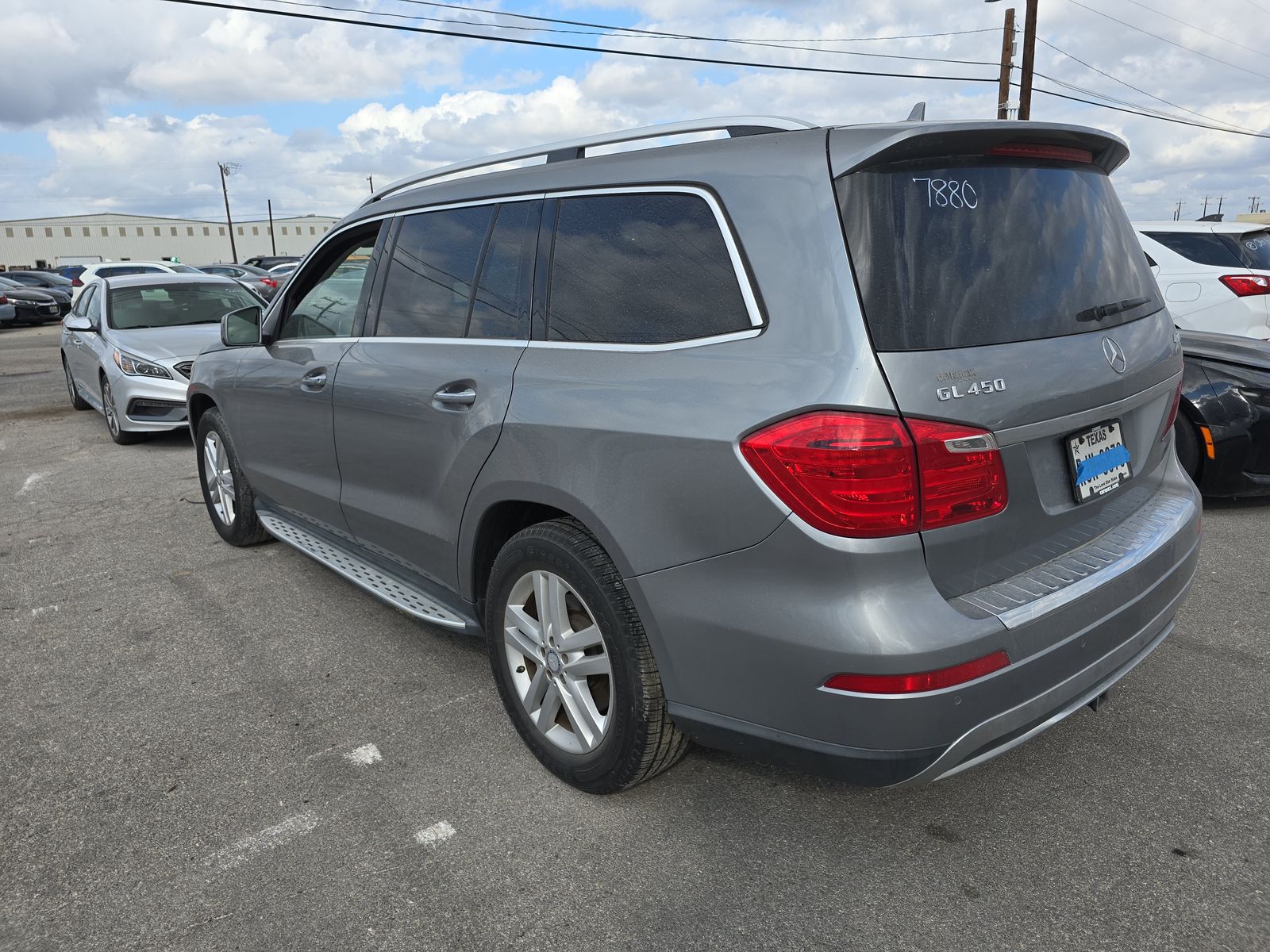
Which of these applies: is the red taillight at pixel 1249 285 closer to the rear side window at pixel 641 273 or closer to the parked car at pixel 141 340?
the rear side window at pixel 641 273

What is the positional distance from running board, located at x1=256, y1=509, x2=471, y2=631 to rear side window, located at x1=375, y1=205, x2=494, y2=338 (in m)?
0.96

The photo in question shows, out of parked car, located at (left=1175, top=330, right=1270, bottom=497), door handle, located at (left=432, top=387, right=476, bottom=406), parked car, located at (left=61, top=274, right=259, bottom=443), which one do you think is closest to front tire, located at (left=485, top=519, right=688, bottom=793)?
door handle, located at (left=432, top=387, right=476, bottom=406)

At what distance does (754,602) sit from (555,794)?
1084mm

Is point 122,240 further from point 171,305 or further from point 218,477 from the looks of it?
point 218,477

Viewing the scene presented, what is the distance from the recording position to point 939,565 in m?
2.02

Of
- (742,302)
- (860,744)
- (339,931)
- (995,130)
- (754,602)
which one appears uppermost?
(995,130)

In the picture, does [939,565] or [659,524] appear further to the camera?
[659,524]

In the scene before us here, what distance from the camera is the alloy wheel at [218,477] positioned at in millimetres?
5039

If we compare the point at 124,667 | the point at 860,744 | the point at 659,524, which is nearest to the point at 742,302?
the point at 659,524

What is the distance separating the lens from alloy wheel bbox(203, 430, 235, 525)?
504cm

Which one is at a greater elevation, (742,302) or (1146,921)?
(742,302)

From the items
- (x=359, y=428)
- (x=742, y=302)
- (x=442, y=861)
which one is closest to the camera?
(x=742, y=302)

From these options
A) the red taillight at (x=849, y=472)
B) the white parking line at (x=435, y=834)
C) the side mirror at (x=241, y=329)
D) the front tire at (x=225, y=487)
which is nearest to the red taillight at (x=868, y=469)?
the red taillight at (x=849, y=472)

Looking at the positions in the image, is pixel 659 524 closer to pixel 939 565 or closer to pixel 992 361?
pixel 939 565
